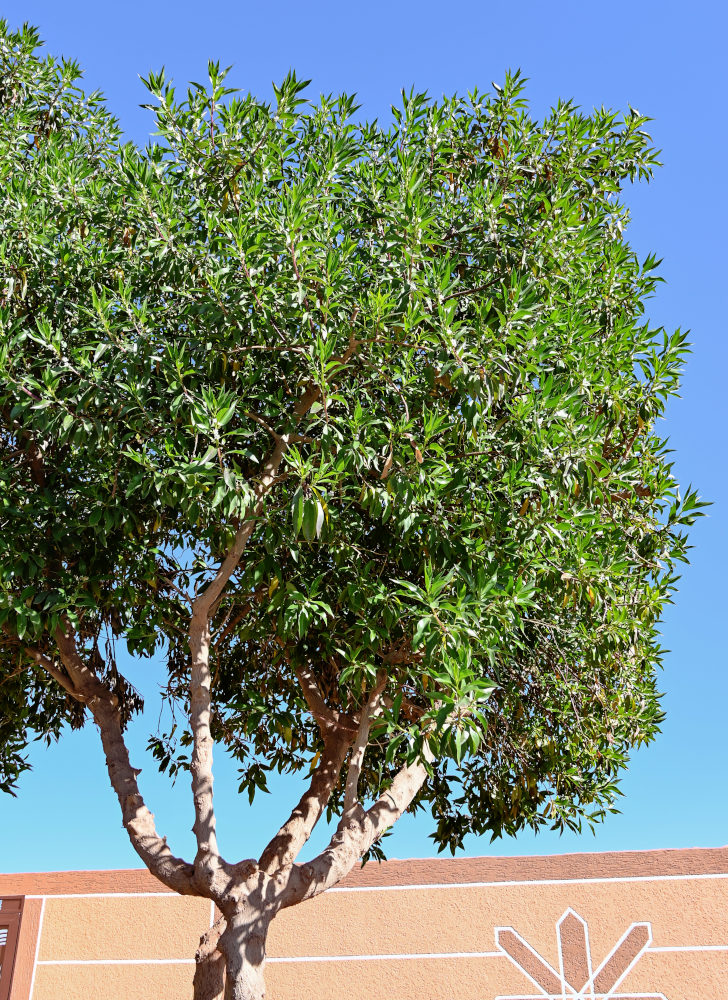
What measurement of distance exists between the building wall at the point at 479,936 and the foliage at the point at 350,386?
6236mm

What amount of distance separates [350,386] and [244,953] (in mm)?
4349

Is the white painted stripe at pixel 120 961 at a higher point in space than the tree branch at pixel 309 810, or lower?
lower

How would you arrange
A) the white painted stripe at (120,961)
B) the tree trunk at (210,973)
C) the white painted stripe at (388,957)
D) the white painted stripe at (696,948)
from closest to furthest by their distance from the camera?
the tree trunk at (210,973) → the white painted stripe at (696,948) → the white painted stripe at (388,957) → the white painted stripe at (120,961)

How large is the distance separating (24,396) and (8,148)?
254 centimetres

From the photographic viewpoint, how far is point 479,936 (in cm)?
1357

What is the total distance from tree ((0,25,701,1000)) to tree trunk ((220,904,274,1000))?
0.07 ft

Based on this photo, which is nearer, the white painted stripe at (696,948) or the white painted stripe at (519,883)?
the white painted stripe at (696,948)

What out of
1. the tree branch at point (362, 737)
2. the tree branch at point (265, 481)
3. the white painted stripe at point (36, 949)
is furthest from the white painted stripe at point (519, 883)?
the tree branch at point (265, 481)

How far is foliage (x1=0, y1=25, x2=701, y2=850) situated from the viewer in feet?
21.3

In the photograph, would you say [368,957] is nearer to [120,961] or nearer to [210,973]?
[120,961]

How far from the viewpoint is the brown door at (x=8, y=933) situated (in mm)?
14688

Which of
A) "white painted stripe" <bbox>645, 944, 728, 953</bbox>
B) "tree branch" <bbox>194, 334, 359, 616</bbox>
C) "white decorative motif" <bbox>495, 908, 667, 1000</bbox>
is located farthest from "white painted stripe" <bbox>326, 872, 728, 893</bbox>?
"tree branch" <bbox>194, 334, 359, 616</bbox>

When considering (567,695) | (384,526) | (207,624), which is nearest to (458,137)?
(384,526)

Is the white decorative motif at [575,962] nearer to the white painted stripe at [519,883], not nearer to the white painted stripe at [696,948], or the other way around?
the white painted stripe at [696,948]
